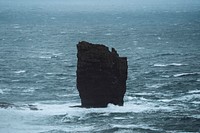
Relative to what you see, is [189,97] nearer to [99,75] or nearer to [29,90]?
[99,75]

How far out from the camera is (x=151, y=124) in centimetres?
5241

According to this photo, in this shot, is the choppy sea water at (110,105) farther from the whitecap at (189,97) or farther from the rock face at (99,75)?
the rock face at (99,75)

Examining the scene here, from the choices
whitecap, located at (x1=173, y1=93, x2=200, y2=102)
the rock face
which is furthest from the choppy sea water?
the rock face

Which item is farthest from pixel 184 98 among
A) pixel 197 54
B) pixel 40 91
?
pixel 197 54

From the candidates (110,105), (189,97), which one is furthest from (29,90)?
(189,97)

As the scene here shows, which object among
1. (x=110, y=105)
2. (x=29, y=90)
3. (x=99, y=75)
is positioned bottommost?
(x=29, y=90)

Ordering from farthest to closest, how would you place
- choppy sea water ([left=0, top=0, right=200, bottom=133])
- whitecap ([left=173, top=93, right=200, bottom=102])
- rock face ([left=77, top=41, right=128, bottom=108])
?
whitecap ([left=173, top=93, right=200, bottom=102])
rock face ([left=77, top=41, right=128, bottom=108])
choppy sea water ([left=0, top=0, right=200, bottom=133])

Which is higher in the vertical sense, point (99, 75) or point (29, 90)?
point (99, 75)

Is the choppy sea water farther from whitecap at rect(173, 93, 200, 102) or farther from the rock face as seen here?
the rock face

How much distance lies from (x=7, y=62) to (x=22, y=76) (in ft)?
56.0

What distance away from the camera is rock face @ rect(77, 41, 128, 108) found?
60.1 m

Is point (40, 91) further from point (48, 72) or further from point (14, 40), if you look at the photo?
point (14, 40)

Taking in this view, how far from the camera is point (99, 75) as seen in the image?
6050 centimetres

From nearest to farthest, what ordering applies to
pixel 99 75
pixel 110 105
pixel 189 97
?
1. pixel 99 75
2. pixel 110 105
3. pixel 189 97
